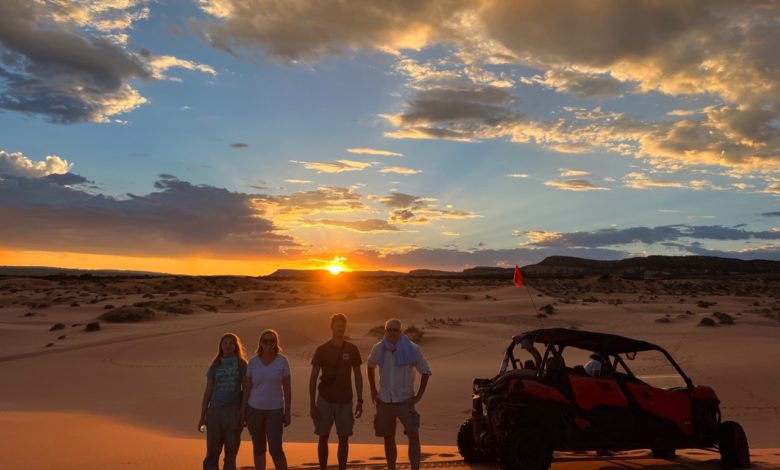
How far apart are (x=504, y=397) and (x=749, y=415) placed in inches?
367

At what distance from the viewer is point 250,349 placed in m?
27.1

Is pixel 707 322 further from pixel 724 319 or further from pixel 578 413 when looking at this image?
pixel 578 413

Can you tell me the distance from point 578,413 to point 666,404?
1.45 metres

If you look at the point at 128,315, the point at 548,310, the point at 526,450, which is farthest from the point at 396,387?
the point at 548,310

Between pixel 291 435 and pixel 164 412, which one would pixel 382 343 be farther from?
pixel 164 412

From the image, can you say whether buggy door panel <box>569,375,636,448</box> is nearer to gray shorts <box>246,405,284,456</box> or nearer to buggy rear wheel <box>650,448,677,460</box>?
buggy rear wheel <box>650,448,677,460</box>

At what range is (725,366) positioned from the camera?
2003cm

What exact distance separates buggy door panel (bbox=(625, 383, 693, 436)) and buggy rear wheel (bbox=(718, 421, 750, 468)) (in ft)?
1.63

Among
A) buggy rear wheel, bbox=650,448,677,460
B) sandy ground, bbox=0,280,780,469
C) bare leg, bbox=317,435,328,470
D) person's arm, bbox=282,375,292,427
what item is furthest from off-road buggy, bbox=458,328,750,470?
person's arm, bbox=282,375,292,427

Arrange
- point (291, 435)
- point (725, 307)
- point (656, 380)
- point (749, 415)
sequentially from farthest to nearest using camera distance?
point (725, 307) < point (656, 380) < point (749, 415) < point (291, 435)

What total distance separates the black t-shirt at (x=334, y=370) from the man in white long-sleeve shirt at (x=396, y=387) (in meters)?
0.28

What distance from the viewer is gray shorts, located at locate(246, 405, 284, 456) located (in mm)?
7582

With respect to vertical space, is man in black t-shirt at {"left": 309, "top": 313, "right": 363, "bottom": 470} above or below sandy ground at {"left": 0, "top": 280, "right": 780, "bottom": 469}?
above

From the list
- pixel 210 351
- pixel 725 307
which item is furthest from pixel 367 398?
pixel 725 307
